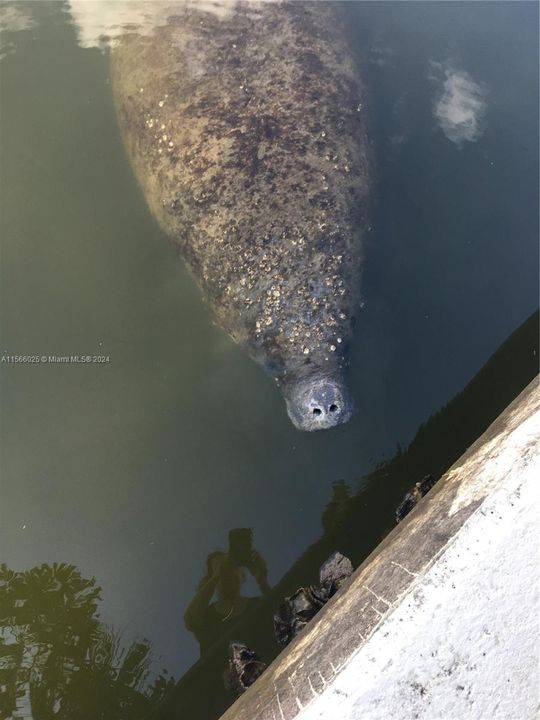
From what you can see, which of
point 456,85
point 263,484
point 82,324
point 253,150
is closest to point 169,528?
point 263,484

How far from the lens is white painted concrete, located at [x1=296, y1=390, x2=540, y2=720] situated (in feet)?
8.07

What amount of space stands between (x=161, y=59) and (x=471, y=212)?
323 cm

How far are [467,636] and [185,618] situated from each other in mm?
2084

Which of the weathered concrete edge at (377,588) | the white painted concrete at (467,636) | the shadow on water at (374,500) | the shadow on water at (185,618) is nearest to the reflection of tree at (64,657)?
the shadow on water at (185,618)

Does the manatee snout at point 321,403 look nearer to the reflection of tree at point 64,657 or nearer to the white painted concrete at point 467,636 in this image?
the white painted concrete at point 467,636

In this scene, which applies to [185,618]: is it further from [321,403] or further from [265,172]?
[265,172]

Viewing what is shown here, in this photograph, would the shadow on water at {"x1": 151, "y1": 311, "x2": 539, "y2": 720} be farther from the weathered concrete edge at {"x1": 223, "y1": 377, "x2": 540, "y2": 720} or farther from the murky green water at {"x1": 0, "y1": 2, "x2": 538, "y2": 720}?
the weathered concrete edge at {"x1": 223, "y1": 377, "x2": 540, "y2": 720}

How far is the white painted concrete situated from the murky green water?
60.1 inches

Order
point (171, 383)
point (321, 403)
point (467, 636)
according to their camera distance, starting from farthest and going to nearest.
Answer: point (171, 383) → point (321, 403) → point (467, 636)

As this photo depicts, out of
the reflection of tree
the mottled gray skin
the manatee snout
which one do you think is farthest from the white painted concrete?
the reflection of tree

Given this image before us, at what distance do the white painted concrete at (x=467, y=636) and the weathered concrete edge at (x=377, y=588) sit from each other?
0.03 meters

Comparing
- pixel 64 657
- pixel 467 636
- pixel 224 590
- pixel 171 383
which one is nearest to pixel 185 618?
pixel 224 590

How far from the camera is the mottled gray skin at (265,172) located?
158 inches

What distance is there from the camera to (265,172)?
4.27 m
